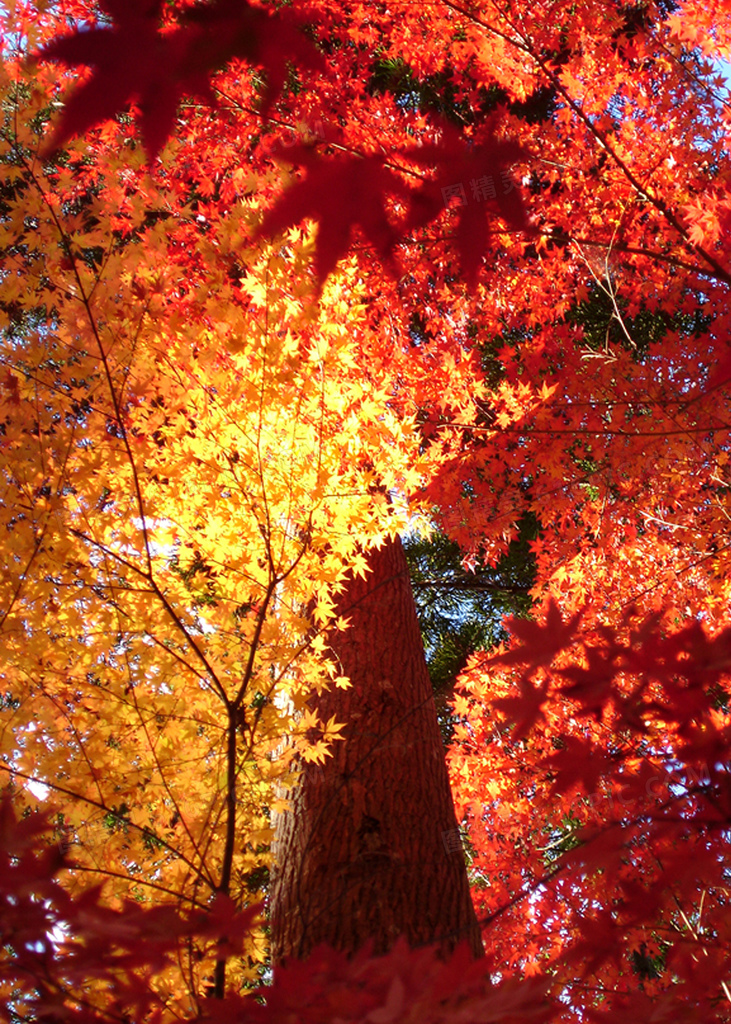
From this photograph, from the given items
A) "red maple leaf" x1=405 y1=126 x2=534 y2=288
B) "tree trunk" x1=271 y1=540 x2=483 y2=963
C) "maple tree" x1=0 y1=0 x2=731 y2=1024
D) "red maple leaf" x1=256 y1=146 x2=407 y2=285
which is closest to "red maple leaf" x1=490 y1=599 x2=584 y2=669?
"maple tree" x1=0 y1=0 x2=731 y2=1024

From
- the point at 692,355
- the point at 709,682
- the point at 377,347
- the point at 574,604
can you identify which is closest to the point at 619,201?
the point at 692,355

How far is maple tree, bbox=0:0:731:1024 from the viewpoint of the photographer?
1.13 meters

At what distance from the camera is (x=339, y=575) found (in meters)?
2.04

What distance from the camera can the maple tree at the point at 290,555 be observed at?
44.6 inches

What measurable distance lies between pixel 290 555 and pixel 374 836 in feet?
3.29

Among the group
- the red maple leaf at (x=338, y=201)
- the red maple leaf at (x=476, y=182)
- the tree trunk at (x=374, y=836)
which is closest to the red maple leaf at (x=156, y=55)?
the red maple leaf at (x=338, y=201)

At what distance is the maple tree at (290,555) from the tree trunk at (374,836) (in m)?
0.02

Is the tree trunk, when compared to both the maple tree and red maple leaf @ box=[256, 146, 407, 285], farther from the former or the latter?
red maple leaf @ box=[256, 146, 407, 285]

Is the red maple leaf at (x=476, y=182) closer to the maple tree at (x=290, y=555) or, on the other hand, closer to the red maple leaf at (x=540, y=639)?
the maple tree at (x=290, y=555)

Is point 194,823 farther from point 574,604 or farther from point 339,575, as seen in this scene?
point 574,604

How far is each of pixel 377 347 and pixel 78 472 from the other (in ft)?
8.29

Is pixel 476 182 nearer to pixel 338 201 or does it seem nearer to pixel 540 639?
pixel 338 201

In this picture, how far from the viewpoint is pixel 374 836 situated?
221cm

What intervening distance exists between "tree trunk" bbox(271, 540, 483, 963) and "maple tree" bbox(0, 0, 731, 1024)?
15mm
